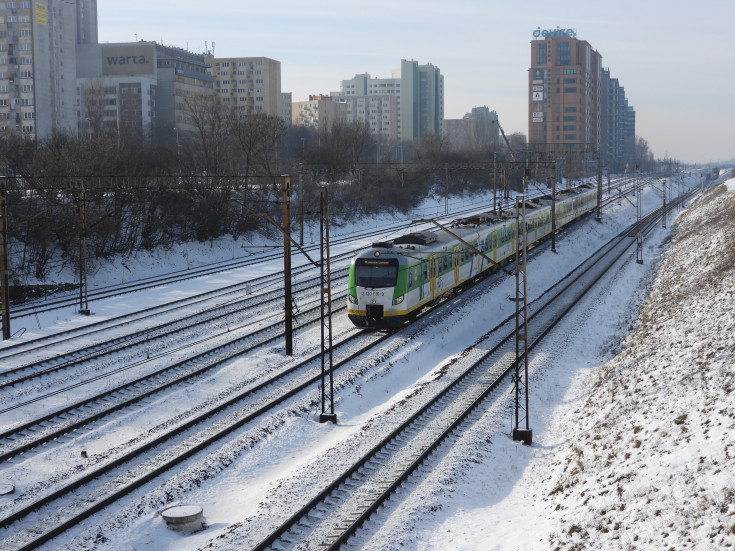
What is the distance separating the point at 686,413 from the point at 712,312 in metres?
9.56

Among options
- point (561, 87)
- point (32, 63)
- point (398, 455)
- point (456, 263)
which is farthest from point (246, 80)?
point (398, 455)

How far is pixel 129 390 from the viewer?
2278cm

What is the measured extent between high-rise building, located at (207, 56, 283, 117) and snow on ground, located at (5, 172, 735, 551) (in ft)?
539

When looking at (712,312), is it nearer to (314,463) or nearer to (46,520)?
(314,463)

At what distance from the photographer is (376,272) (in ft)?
95.9

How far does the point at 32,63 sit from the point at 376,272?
10724 centimetres

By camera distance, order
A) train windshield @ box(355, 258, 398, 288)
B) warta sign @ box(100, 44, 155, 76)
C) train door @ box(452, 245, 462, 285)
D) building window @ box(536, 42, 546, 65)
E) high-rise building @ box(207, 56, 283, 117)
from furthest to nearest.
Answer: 1. building window @ box(536, 42, 546, 65)
2. high-rise building @ box(207, 56, 283, 117)
3. warta sign @ box(100, 44, 155, 76)
4. train door @ box(452, 245, 462, 285)
5. train windshield @ box(355, 258, 398, 288)

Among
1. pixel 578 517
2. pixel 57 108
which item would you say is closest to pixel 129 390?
pixel 578 517

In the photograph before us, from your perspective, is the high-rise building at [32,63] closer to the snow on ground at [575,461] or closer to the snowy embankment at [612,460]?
the snow on ground at [575,461]

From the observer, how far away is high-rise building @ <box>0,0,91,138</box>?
117688 millimetres

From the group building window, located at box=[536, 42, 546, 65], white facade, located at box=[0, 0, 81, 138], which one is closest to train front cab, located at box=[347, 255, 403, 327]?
white facade, located at box=[0, 0, 81, 138]

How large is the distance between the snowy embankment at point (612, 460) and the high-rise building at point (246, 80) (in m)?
166

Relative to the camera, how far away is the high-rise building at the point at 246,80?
184m

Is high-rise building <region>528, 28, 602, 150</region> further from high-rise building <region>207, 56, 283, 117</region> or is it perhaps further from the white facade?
the white facade
